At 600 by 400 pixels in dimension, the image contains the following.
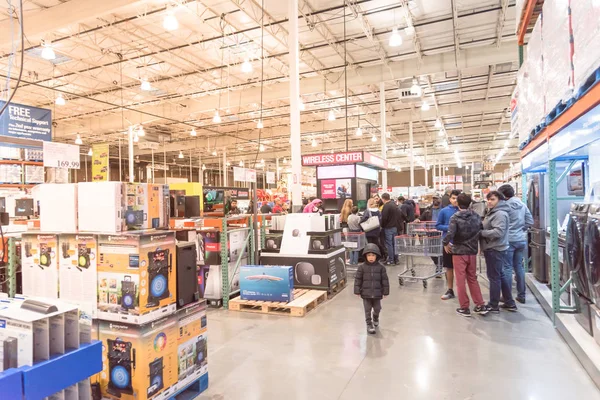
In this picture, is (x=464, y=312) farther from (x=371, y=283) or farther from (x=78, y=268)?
(x=78, y=268)

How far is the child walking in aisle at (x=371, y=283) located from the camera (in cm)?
464

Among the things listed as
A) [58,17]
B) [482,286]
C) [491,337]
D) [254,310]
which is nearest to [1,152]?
[58,17]

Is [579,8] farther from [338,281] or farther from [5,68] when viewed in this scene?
[5,68]

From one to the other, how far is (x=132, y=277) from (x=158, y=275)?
0.20m

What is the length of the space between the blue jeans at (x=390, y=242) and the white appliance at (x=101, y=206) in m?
7.04

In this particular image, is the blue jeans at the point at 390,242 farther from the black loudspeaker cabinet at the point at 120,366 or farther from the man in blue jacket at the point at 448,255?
the black loudspeaker cabinet at the point at 120,366

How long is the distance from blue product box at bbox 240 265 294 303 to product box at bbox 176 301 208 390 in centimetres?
229

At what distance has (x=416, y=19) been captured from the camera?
10.4 metres

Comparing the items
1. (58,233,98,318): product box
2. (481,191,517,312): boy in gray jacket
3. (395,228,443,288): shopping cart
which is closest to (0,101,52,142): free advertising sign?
(58,233,98,318): product box

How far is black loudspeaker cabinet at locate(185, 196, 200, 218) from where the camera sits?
4980mm

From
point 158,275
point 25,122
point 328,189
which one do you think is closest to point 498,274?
point 158,275

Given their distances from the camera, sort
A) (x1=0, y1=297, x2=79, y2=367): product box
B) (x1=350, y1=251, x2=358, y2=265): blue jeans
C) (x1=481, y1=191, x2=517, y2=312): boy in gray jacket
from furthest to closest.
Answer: (x1=350, y1=251, x2=358, y2=265): blue jeans < (x1=481, y1=191, x2=517, y2=312): boy in gray jacket < (x1=0, y1=297, x2=79, y2=367): product box

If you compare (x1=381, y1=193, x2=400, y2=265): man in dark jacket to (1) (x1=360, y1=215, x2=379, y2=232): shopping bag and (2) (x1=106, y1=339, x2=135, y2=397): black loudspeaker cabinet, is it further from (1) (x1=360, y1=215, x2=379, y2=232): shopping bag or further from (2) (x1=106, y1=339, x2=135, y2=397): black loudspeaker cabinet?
(2) (x1=106, y1=339, x2=135, y2=397): black loudspeaker cabinet

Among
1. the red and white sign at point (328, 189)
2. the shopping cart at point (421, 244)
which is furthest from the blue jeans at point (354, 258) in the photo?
the red and white sign at point (328, 189)
